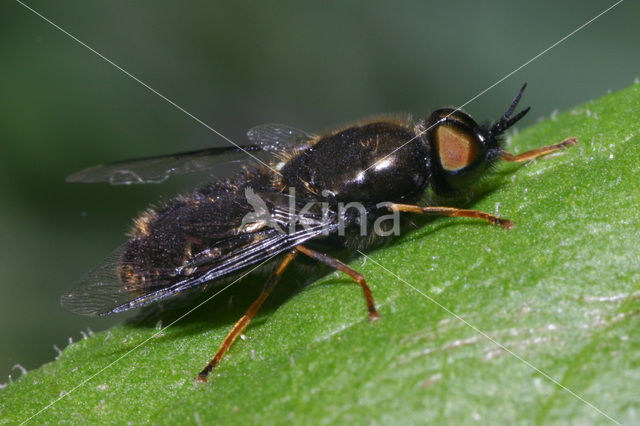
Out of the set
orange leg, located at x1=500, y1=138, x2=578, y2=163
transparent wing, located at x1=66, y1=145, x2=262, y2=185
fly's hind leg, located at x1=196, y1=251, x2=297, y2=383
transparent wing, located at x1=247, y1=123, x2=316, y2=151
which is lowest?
fly's hind leg, located at x1=196, y1=251, x2=297, y2=383

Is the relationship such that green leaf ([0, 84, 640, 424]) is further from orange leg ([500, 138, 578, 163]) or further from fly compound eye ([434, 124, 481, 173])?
fly compound eye ([434, 124, 481, 173])

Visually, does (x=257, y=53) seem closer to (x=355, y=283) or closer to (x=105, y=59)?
(x=105, y=59)

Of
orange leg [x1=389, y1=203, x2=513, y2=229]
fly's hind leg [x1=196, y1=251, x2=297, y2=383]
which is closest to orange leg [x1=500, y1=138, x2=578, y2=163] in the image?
orange leg [x1=389, y1=203, x2=513, y2=229]

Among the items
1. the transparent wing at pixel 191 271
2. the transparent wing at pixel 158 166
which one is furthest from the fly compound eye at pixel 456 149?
the transparent wing at pixel 158 166

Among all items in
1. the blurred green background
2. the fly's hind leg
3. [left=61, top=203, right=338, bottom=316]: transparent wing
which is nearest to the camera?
the fly's hind leg

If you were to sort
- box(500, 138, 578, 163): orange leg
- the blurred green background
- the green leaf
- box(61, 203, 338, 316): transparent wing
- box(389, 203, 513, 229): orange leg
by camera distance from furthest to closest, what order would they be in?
the blurred green background < box(500, 138, 578, 163): orange leg < box(61, 203, 338, 316): transparent wing < box(389, 203, 513, 229): orange leg < the green leaf

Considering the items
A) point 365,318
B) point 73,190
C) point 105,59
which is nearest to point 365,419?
point 365,318

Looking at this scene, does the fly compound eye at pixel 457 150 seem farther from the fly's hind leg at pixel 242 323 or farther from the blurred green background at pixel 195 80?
the blurred green background at pixel 195 80
